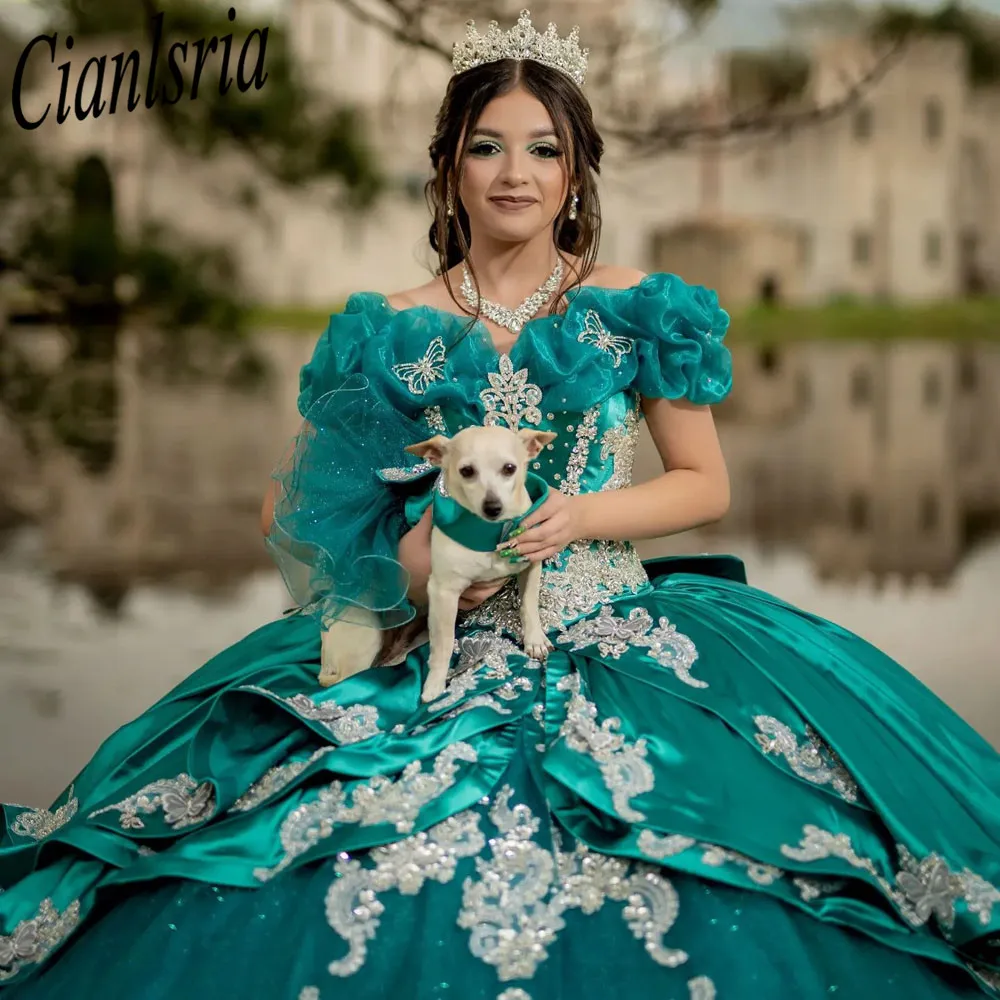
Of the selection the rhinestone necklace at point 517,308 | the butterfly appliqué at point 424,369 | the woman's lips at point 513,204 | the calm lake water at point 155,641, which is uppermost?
the woman's lips at point 513,204

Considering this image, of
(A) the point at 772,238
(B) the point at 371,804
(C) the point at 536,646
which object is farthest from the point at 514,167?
(A) the point at 772,238

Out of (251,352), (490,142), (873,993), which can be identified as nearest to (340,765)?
(873,993)

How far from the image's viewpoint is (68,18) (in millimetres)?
5777

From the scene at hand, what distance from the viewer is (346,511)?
1.73m

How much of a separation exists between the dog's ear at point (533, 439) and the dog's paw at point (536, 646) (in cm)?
23

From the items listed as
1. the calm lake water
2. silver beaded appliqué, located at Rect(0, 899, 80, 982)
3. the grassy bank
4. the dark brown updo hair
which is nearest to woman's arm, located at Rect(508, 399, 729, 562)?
the dark brown updo hair

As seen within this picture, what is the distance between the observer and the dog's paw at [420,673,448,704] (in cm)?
164

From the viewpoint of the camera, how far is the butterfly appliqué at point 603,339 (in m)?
1.90

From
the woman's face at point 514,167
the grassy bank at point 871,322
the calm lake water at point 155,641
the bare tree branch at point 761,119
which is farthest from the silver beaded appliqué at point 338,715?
the grassy bank at point 871,322

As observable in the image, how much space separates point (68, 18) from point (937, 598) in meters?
4.26

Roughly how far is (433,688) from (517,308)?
2.03ft

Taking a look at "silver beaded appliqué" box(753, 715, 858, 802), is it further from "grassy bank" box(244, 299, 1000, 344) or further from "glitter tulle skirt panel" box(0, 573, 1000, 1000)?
"grassy bank" box(244, 299, 1000, 344)

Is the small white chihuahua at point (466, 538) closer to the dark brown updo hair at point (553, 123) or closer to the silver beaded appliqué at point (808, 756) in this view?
the silver beaded appliqué at point (808, 756)

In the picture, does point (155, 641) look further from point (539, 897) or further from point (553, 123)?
point (539, 897)
